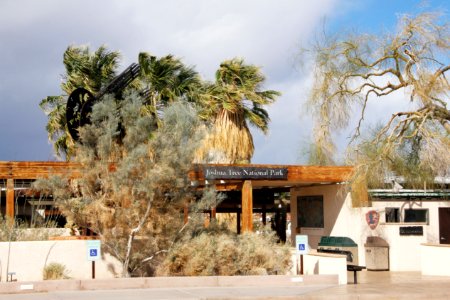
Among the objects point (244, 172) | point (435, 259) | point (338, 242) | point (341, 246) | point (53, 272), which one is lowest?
point (53, 272)

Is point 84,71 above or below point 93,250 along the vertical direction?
above

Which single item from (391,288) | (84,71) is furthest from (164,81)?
(391,288)

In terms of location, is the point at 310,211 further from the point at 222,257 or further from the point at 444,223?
the point at 222,257

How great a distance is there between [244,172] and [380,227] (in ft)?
16.8

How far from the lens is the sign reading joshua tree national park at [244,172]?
21766mm

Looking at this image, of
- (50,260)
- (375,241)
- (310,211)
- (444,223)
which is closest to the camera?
(50,260)

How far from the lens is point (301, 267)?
19266 mm

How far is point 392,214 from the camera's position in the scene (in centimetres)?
2403

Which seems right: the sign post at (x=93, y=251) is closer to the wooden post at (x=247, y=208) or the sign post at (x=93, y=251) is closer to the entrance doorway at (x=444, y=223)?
the wooden post at (x=247, y=208)

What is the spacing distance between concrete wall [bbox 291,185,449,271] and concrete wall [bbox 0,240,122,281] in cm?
921

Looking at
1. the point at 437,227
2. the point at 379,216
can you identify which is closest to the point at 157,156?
the point at 379,216

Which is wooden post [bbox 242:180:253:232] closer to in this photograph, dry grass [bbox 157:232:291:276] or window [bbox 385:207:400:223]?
dry grass [bbox 157:232:291:276]

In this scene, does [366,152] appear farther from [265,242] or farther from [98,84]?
[98,84]

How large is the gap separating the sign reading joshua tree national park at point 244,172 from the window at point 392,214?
155 inches
